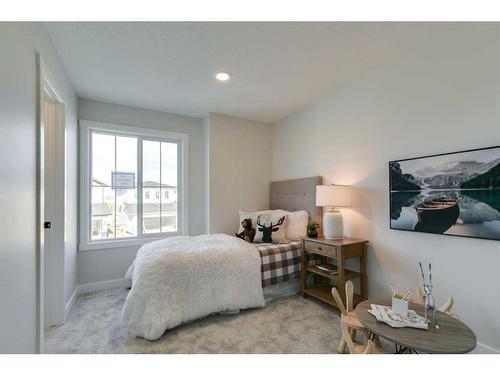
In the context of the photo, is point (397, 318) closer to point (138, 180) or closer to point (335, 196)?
point (335, 196)

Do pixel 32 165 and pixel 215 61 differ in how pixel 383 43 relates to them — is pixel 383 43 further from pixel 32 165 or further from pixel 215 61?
pixel 32 165

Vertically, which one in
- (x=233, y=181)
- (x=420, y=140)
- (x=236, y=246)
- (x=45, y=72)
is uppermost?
(x=45, y=72)

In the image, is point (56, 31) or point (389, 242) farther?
point (389, 242)

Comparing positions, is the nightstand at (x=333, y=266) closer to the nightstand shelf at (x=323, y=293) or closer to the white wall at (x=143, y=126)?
the nightstand shelf at (x=323, y=293)

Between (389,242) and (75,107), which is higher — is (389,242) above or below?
below

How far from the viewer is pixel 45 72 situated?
1.77 metres

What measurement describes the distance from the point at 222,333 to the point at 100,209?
243cm

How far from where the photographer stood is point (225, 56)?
221cm

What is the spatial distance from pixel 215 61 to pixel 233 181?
1.93 m

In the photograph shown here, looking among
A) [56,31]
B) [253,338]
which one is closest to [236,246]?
[253,338]

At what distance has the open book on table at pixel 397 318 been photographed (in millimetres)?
1277

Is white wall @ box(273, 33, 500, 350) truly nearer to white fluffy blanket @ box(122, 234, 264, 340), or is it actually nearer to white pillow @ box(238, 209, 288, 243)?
white pillow @ box(238, 209, 288, 243)

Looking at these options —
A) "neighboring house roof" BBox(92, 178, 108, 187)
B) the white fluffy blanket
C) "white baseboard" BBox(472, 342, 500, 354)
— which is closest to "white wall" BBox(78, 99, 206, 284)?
"neighboring house roof" BBox(92, 178, 108, 187)

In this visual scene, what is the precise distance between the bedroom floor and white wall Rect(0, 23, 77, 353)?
2.08 ft
